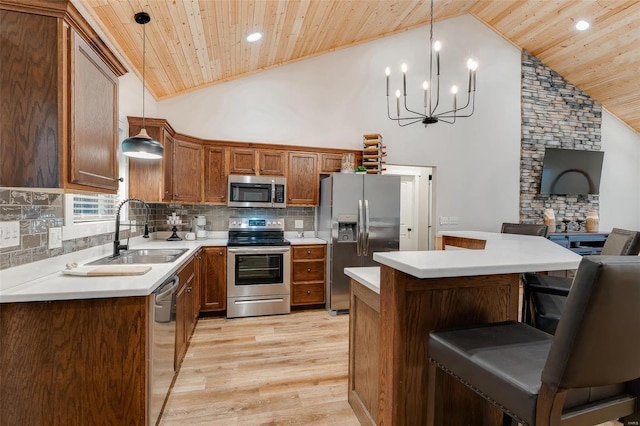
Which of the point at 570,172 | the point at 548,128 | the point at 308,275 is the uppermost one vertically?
the point at 548,128

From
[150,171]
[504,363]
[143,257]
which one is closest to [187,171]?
[150,171]

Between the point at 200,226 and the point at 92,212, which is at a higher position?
the point at 92,212

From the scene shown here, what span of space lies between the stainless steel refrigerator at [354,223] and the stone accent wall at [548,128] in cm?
298

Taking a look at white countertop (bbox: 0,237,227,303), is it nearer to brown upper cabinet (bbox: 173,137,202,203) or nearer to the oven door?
the oven door

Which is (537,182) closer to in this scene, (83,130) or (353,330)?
(353,330)

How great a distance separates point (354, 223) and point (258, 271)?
53.8 inches

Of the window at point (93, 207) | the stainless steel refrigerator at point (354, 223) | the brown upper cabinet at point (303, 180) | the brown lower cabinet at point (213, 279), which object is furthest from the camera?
the brown upper cabinet at point (303, 180)

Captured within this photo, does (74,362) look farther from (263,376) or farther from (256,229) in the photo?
(256,229)

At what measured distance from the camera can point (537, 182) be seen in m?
5.53

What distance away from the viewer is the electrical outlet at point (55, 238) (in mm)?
1882

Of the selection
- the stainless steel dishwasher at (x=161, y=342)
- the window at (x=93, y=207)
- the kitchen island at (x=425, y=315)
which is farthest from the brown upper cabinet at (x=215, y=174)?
the kitchen island at (x=425, y=315)

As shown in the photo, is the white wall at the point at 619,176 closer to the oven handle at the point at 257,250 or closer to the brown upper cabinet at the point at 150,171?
the oven handle at the point at 257,250

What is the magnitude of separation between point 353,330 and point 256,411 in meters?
0.86

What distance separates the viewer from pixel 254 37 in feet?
11.3
